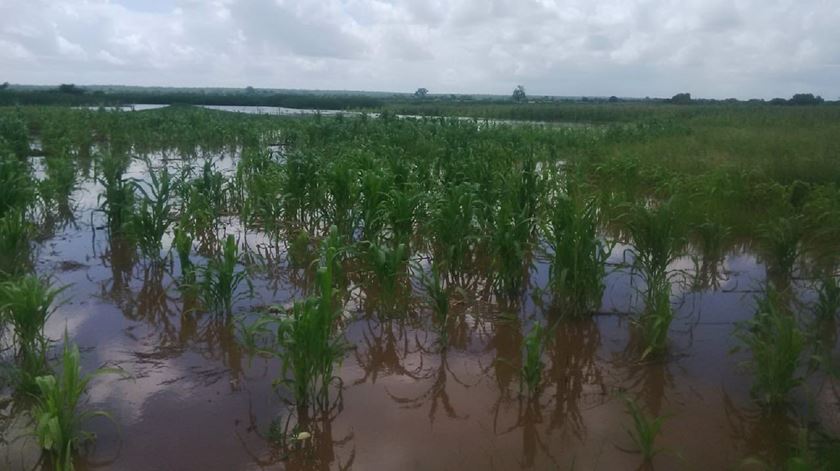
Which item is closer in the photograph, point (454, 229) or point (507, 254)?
point (507, 254)

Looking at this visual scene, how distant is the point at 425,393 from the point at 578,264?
1716 mm

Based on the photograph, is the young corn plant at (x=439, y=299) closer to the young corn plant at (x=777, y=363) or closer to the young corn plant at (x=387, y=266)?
the young corn plant at (x=387, y=266)

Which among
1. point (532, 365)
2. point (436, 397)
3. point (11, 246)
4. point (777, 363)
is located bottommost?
point (436, 397)

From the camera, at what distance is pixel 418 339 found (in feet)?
16.2

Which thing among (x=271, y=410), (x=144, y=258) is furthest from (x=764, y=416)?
(x=144, y=258)

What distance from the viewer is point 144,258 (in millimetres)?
6762

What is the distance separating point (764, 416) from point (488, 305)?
7.76ft

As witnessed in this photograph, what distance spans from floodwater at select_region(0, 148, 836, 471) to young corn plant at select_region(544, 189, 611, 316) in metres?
0.20

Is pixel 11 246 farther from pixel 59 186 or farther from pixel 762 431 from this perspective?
pixel 762 431

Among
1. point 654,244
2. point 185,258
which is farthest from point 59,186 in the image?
point 654,244

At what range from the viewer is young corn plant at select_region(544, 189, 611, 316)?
5035 millimetres

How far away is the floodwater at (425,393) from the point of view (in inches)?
135

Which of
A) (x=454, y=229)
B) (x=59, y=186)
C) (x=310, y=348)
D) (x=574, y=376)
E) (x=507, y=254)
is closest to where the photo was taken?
(x=310, y=348)

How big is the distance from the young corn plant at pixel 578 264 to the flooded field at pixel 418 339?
0.17ft
